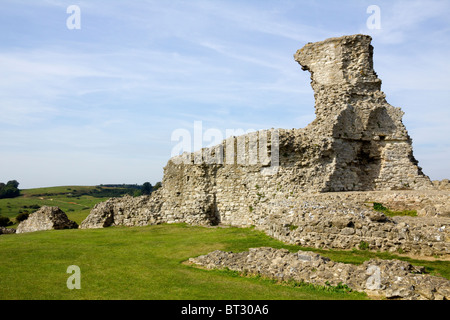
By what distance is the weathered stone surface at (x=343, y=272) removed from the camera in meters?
8.76

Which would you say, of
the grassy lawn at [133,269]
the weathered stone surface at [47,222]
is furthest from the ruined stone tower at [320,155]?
the weathered stone surface at [47,222]

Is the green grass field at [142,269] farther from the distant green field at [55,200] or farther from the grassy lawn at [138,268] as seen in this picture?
the distant green field at [55,200]

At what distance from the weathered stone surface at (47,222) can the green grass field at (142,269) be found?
204 inches

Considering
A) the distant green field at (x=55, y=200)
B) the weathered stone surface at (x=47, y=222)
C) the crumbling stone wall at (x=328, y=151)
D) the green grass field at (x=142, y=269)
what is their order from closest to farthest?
the green grass field at (x=142, y=269), the crumbling stone wall at (x=328, y=151), the weathered stone surface at (x=47, y=222), the distant green field at (x=55, y=200)

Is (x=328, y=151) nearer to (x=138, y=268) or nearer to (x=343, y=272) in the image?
(x=343, y=272)

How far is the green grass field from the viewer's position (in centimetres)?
953

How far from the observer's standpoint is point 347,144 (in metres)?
22.2

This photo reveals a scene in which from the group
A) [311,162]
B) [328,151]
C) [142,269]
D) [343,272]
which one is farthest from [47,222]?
[343,272]

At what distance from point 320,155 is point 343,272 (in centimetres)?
1146

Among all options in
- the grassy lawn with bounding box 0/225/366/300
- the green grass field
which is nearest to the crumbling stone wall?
the grassy lawn with bounding box 0/225/366/300

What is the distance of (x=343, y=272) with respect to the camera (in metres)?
10.0

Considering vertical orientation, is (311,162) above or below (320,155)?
below
